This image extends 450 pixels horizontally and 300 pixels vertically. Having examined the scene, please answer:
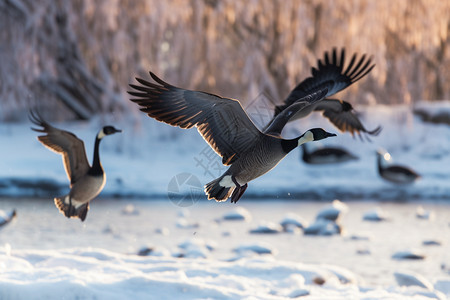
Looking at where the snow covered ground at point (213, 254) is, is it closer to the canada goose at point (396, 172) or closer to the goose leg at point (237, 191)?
the canada goose at point (396, 172)

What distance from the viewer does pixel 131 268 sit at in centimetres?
521

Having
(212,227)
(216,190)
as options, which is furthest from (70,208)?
(212,227)

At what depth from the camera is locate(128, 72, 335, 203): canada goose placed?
3176 millimetres

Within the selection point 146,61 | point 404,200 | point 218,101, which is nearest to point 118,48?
point 146,61

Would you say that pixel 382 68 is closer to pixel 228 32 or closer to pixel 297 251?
pixel 228 32

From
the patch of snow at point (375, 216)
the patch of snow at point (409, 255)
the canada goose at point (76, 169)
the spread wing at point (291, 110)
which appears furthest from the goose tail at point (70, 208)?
the patch of snow at point (375, 216)

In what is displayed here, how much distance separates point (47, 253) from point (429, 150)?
8493 millimetres

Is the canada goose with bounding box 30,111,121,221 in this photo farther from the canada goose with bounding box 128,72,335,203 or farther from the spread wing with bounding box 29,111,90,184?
the canada goose with bounding box 128,72,335,203

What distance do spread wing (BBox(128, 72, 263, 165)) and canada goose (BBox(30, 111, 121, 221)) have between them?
105 cm

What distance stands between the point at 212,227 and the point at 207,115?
180 inches

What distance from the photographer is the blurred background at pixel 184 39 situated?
11273mm

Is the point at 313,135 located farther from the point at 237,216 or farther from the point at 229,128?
the point at 237,216

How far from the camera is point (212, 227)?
25.6ft

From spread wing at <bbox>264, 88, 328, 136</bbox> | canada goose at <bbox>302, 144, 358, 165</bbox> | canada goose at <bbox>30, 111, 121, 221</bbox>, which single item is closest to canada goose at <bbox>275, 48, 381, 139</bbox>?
spread wing at <bbox>264, 88, 328, 136</bbox>
